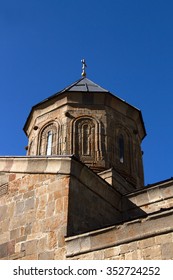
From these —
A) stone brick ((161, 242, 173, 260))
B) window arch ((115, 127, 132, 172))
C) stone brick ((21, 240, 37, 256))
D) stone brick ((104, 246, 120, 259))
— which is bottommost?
stone brick ((161, 242, 173, 260))

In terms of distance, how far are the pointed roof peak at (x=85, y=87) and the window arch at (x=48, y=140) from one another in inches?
62.6

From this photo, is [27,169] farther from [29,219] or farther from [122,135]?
[122,135]

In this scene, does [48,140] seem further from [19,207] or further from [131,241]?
[131,241]

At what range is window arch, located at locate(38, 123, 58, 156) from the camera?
Answer: 1345 cm

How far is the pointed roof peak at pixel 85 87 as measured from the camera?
14.5 metres

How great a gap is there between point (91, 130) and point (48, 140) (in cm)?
153

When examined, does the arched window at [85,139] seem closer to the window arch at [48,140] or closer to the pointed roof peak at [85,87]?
the window arch at [48,140]

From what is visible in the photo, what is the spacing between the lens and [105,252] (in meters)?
6.74

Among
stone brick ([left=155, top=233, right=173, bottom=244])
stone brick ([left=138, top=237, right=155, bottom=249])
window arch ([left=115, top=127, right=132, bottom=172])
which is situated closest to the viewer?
stone brick ([left=155, top=233, right=173, bottom=244])

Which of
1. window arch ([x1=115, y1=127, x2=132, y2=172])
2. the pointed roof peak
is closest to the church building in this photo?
window arch ([x1=115, y1=127, x2=132, y2=172])

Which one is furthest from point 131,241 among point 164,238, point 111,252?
point 164,238

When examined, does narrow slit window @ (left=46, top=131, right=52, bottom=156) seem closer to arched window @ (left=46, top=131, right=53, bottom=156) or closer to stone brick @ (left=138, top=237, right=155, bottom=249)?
arched window @ (left=46, top=131, right=53, bottom=156)

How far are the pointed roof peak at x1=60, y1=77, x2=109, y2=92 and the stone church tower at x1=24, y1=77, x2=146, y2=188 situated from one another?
0.04m

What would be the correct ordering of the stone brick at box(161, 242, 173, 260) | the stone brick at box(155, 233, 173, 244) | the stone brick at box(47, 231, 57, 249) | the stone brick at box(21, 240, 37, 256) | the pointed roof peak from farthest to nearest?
the pointed roof peak, the stone brick at box(21, 240, 37, 256), the stone brick at box(47, 231, 57, 249), the stone brick at box(155, 233, 173, 244), the stone brick at box(161, 242, 173, 260)
